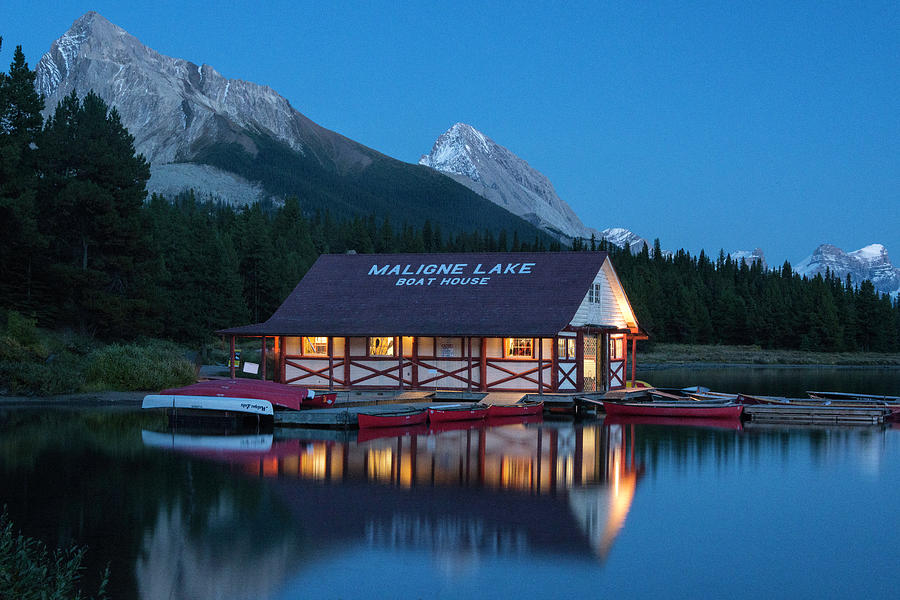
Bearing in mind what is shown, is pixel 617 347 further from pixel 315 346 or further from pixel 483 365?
pixel 315 346

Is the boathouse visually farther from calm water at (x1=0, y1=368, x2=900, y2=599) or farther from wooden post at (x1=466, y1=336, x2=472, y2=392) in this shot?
calm water at (x1=0, y1=368, x2=900, y2=599)

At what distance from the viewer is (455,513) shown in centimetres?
1595

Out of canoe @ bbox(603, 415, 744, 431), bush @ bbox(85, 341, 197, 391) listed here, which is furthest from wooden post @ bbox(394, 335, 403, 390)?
bush @ bbox(85, 341, 197, 391)

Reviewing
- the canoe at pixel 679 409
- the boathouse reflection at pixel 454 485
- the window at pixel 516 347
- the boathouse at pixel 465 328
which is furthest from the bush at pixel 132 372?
the canoe at pixel 679 409

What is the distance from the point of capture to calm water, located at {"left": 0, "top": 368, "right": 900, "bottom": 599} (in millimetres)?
12070

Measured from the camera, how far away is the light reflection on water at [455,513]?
1212 cm

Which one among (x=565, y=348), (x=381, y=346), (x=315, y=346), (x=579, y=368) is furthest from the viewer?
(x=315, y=346)

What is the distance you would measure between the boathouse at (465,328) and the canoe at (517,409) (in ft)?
5.62

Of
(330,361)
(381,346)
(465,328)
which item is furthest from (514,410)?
(330,361)

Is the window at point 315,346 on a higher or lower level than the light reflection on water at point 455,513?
higher

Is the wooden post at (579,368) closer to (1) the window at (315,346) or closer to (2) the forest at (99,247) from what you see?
(2) the forest at (99,247)

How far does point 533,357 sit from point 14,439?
1946 cm

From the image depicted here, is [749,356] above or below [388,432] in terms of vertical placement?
above

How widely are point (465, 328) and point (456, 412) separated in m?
5.62
